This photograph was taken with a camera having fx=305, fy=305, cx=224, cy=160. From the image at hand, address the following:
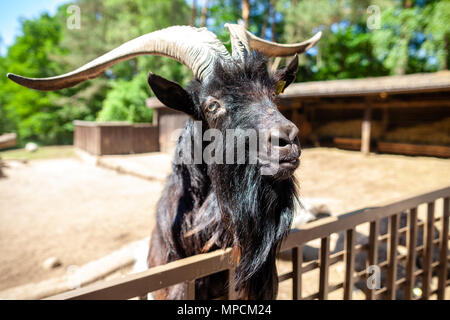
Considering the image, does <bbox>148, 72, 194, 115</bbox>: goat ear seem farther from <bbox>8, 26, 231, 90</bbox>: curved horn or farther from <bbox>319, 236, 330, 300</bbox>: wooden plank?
<bbox>319, 236, 330, 300</bbox>: wooden plank

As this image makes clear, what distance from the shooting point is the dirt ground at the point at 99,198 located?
518 centimetres

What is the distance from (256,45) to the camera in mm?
2314

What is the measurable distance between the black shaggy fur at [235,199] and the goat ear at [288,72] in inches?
0.6

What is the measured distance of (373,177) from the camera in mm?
9344

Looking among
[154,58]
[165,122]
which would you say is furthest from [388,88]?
[165,122]

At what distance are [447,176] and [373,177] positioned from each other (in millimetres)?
1927

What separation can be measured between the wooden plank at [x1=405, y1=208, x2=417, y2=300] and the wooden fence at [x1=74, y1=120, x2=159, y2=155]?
13.9 metres

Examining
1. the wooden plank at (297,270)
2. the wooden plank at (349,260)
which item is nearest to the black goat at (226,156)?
the wooden plank at (297,270)

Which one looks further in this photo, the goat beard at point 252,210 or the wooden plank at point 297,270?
the wooden plank at point 297,270

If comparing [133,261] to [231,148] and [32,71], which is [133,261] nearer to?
[231,148]

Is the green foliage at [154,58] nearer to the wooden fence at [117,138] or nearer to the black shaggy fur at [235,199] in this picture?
the wooden fence at [117,138]

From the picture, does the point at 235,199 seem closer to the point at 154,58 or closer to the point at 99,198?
the point at 99,198

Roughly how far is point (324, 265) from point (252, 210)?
885 mm

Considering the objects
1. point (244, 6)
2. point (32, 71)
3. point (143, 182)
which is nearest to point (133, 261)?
point (143, 182)
